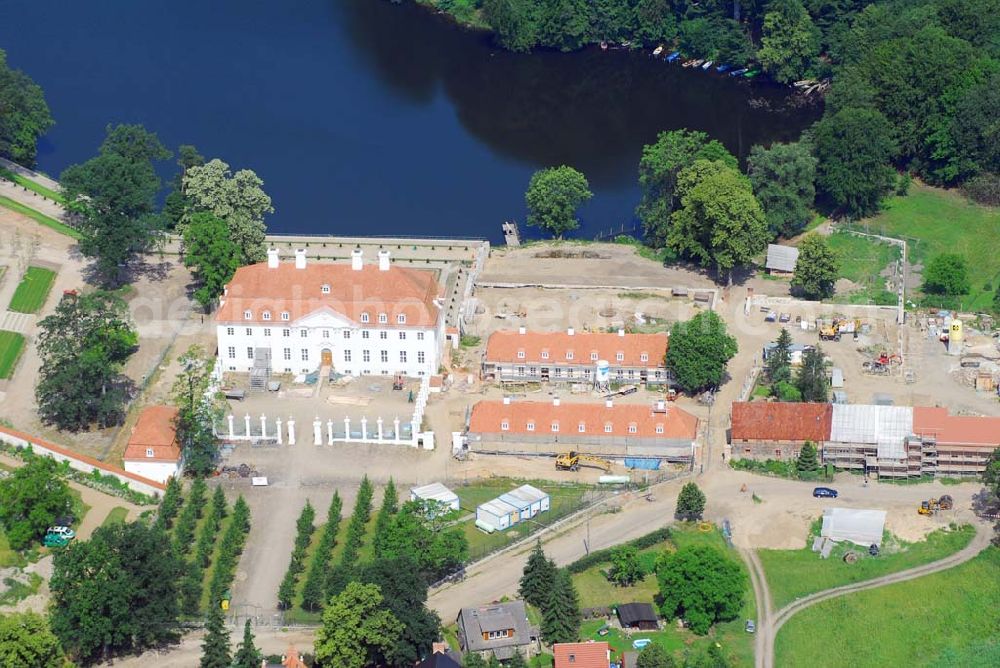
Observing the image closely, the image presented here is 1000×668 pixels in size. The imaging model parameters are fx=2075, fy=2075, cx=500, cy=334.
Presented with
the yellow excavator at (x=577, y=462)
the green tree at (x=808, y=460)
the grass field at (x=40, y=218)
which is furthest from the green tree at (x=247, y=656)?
the grass field at (x=40, y=218)

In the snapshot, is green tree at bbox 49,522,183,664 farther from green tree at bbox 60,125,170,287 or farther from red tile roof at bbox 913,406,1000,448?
red tile roof at bbox 913,406,1000,448

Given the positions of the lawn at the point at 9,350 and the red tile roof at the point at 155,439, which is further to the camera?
the lawn at the point at 9,350

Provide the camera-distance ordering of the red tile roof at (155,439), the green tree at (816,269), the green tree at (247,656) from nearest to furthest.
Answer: the green tree at (247,656)
the red tile roof at (155,439)
the green tree at (816,269)

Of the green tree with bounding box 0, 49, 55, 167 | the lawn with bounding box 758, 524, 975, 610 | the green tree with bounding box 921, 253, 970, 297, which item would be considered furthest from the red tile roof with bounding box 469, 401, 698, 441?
the green tree with bounding box 0, 49, 55, 167

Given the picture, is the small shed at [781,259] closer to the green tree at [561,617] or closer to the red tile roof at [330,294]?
the red tile roof at [330,294]

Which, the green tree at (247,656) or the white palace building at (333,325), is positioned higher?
the white palace building at (333,325)

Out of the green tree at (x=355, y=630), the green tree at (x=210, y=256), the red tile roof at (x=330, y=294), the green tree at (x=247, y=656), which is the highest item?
the green tree at (x=210, y=256)

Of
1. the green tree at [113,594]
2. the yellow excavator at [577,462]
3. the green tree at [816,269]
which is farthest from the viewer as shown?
the green tree at [816,269]
